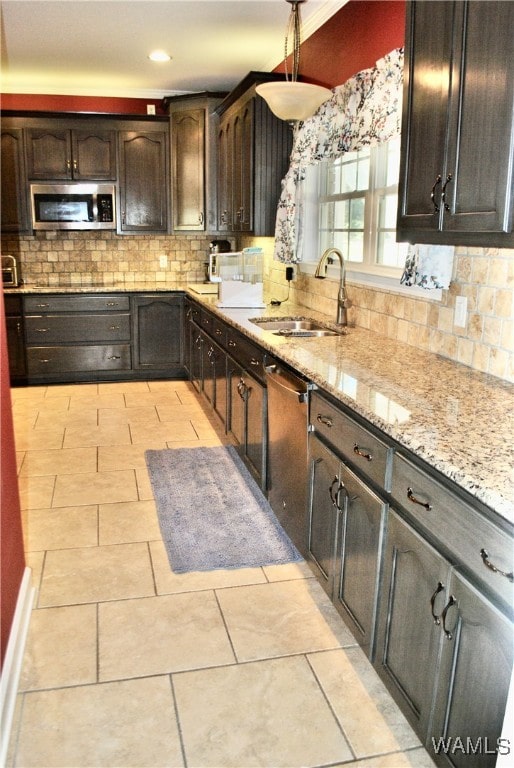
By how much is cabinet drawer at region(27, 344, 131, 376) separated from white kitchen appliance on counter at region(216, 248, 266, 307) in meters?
1.47

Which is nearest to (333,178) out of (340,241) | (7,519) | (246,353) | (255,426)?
(340,241)

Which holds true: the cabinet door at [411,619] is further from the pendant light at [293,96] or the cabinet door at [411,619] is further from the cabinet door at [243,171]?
the cabinet door at [243,171]

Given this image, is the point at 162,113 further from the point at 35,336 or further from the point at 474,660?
the point at 474,660

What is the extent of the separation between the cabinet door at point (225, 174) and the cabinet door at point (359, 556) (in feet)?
12.2

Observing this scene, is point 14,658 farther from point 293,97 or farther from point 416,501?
point 293,97

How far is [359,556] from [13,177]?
5.17 m

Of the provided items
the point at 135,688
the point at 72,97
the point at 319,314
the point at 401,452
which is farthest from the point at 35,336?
the point at 401,452

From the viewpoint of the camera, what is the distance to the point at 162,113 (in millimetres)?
Result: 6176

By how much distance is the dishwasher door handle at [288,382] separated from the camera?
256 cm

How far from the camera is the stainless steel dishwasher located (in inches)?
104

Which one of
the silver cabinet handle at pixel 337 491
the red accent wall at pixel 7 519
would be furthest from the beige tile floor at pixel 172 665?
the silver cabinet handle at pixel 337 491

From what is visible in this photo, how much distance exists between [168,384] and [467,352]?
13.0 ft

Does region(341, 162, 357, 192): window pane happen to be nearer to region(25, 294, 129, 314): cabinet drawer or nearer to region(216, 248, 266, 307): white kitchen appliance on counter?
region(216, 248, 266, 307): white kitchen appliance on counter

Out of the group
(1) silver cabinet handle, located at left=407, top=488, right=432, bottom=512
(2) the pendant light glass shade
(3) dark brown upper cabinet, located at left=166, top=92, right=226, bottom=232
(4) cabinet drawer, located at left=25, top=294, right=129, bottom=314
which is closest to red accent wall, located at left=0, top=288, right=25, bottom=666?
(1) silver cabinet handle, located at left=407, top=488, right=432, bottom=512
